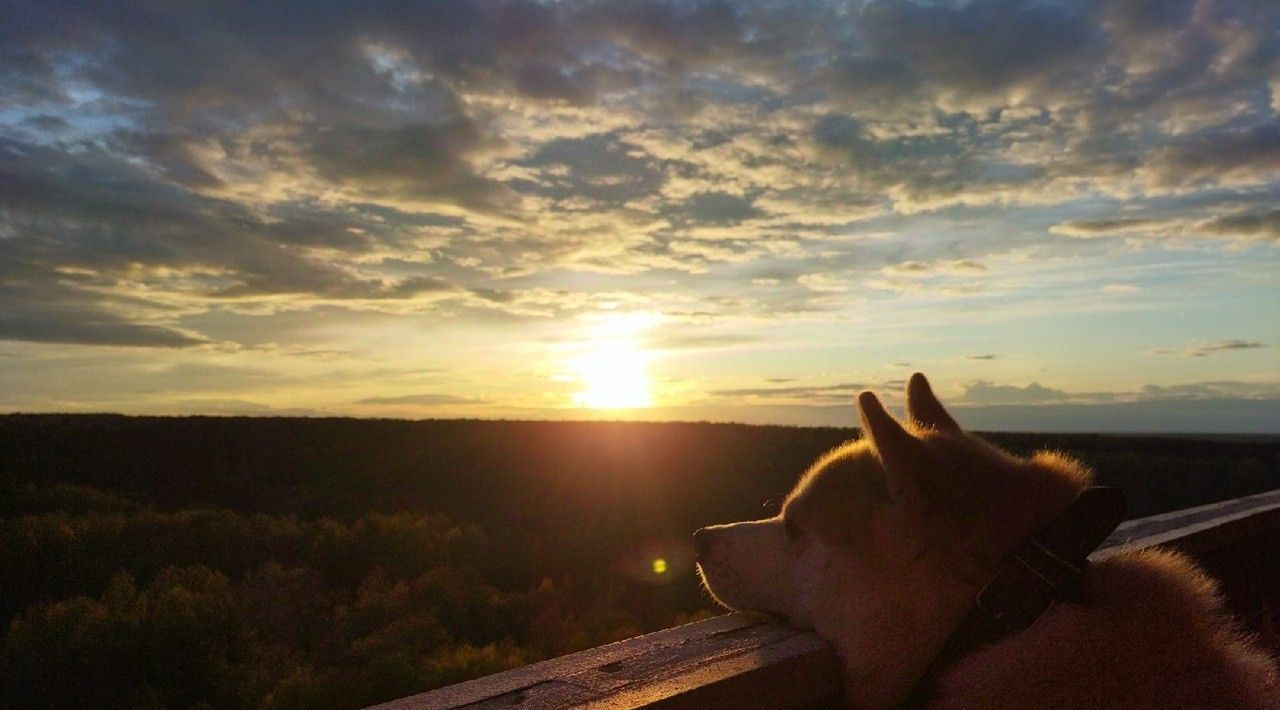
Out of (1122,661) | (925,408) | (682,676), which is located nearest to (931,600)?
(1122,661)

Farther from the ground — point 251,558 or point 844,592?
point 844,592

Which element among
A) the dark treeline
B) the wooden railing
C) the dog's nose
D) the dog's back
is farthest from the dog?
the dark treeline

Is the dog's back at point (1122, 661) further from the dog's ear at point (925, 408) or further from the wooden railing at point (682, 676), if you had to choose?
the dog's ear at point (925, 408)

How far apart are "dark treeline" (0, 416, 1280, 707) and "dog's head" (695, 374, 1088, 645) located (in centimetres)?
65

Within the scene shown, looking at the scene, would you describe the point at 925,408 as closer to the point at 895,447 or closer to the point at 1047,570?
the point at 895,447

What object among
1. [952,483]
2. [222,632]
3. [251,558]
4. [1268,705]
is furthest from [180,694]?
[1268,705]

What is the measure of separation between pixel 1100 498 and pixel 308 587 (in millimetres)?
10100

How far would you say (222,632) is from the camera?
8445 mm

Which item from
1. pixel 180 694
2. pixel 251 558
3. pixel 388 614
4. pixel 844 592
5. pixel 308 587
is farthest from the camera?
pixel 251 558

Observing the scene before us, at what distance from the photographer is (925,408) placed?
321 cm

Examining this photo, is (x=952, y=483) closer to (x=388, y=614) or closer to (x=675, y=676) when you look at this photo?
(x=675, y=676)

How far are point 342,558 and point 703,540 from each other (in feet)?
36.5

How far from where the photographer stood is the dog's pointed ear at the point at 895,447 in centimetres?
243

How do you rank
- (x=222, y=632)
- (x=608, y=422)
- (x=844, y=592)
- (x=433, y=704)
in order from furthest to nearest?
(x=608, y=422), (x=222, y=632), (x=844, y=592), (x=433, y=704)
